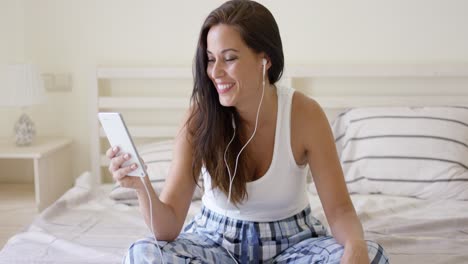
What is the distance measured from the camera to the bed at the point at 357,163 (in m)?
1.57

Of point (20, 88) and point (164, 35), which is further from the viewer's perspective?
point (164, 35)

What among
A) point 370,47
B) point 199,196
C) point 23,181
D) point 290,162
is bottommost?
point 23,181

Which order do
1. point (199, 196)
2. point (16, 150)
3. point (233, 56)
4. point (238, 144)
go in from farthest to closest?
point (16, 150) → point (199, 196) → point (238, 144) → point (233, 56)

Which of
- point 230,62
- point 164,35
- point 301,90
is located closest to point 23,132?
point 164,35

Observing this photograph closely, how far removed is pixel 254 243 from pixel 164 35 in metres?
1.44

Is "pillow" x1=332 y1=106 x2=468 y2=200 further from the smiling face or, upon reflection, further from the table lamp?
the table lamp

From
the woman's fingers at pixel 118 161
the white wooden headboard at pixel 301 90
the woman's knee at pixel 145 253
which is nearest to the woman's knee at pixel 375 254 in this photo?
the woman's knee at pixel 145 253

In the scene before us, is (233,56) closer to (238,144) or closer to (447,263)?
(238,144)

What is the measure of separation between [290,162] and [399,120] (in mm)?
957

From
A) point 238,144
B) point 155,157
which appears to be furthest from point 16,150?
point 238,144

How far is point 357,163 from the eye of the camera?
2100 millimetres

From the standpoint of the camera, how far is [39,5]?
247cm

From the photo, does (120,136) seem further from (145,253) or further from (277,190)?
(277,190)

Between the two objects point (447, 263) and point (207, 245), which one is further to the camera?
point (447, 263)
